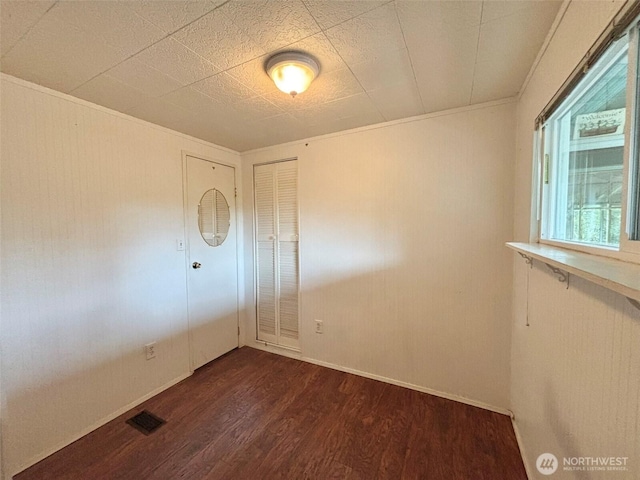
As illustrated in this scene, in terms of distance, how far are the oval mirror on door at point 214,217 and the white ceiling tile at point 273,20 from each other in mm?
1767

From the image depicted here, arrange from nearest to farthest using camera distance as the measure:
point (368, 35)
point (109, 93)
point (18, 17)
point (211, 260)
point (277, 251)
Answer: point (18, 17) → point (368, 35) → point (109, 93) → point (211, 260) → point (277, 251)

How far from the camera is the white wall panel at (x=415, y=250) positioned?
188 cm

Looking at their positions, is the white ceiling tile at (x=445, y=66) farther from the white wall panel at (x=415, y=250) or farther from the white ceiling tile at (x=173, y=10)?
the white ceiling tile at (x=173, y=10)

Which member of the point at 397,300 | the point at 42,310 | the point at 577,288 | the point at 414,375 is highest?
the point at 577,288

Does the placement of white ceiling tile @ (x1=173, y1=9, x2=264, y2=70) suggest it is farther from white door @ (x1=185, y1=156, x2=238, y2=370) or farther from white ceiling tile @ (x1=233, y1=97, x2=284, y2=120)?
white door @ (x1=185, y1=156, x2=238, y2=370)

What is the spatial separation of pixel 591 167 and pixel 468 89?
1.00 metres

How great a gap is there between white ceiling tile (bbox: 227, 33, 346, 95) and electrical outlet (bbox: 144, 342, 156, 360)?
2176 millimetres

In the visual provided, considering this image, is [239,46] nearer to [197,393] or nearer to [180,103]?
[180,103]

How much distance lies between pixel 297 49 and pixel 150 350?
2469 mm

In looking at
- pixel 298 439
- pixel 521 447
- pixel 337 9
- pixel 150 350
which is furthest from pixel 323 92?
pixel 521 447

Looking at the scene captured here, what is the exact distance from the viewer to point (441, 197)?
2031 mm

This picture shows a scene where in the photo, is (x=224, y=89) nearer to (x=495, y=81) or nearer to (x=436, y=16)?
(x=436, y=16)

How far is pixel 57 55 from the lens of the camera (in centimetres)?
129

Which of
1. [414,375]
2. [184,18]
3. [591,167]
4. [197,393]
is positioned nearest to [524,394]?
[414,375]
